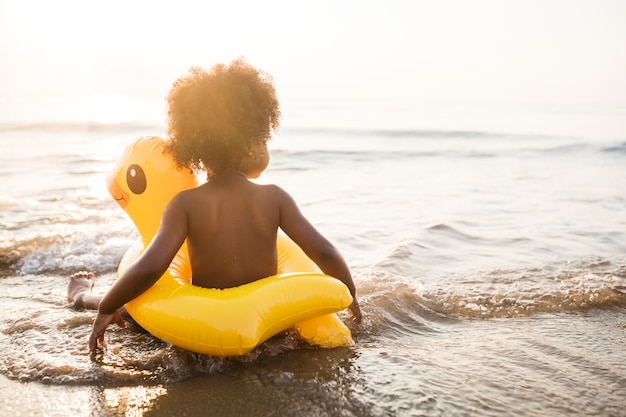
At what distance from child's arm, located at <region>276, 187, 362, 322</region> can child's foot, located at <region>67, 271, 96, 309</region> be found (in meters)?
1.64

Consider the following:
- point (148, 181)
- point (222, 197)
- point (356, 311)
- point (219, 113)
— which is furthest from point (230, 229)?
point (356, 311)

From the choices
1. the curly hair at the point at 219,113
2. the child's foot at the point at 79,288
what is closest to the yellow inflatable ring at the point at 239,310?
the curly hair at the point at 219,113

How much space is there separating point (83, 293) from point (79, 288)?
0.13m

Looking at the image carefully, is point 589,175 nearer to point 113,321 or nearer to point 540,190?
point 540,190

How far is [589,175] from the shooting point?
1116 centimetres

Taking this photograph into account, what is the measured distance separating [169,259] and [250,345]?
0.55 m

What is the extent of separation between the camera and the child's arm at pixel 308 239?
293 centimetres

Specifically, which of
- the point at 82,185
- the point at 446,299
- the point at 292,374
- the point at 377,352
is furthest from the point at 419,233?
the point at 82,185

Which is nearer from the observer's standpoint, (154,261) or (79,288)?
(154,261)

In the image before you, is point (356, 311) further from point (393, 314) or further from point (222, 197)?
point (222, 197)

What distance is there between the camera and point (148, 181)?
133 inches

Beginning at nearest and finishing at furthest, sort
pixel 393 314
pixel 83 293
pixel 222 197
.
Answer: pixel 222 197 < pixel 393 314 < pixel 83 293

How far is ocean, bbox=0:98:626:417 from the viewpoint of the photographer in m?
2.46

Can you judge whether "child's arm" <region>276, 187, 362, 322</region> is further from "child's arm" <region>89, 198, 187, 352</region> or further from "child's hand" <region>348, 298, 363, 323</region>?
"child's arm" <region>89, 198, 187, 352</region>
